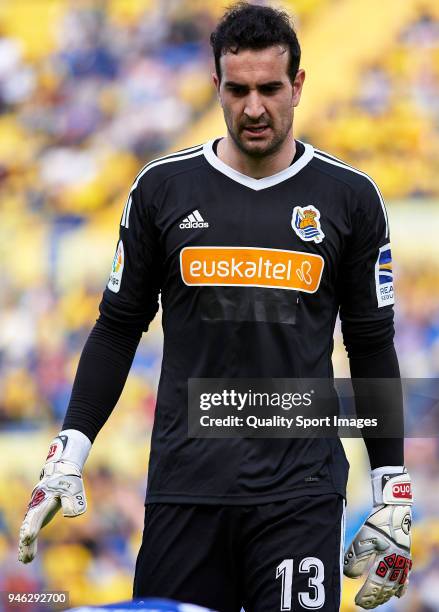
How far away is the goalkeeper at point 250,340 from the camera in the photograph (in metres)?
3.19

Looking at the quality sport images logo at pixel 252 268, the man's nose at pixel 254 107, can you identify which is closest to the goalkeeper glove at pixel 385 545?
the quality sport images logo at pixel 252 268

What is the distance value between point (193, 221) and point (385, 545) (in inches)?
40.5

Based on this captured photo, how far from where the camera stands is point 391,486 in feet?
11.1

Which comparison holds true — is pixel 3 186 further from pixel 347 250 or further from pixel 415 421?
pixel 347 250

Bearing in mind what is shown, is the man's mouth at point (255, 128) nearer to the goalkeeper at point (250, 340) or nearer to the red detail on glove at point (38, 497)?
the goalkeeper at point (250, 340)

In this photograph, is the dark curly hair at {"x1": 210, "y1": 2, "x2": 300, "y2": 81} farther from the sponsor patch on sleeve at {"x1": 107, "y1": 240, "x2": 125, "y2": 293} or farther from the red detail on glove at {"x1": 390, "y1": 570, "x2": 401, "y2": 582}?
the red detail on glove at {"x1": 390, "y1": 570, "x2": 401, "y2": 582}

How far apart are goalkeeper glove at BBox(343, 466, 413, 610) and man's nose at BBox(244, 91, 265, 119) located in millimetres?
1050

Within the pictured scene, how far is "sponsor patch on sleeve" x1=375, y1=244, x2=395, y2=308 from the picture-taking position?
3.44m

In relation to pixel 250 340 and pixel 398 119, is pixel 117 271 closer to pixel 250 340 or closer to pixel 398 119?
pixel 250 340

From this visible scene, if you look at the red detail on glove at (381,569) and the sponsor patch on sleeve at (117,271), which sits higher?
the sponsor patch on sleeve at (117,271)

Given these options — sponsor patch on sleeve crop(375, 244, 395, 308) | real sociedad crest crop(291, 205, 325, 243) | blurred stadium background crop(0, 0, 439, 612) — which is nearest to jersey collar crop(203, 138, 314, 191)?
real sociedad crest crop(291, 205, 325, 243)

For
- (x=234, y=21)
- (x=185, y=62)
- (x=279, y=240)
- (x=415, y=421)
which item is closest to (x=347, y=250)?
(x=279, y=240)

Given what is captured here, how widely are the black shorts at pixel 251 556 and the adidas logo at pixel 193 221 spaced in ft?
2.49

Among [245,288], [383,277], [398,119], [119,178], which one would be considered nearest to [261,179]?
[245,288]
